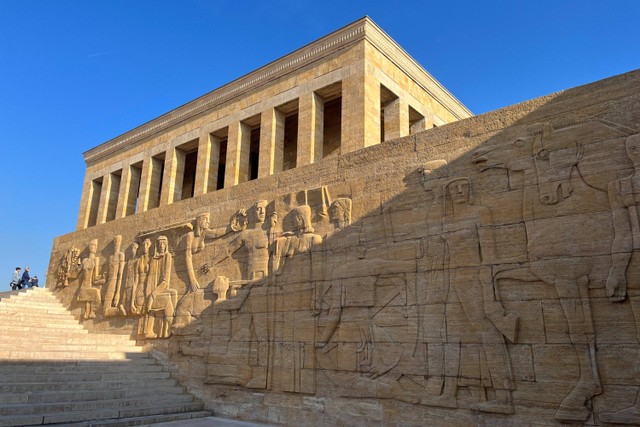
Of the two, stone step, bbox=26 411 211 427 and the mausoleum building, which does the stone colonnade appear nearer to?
the mausoleum building

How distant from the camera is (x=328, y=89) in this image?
1352cm

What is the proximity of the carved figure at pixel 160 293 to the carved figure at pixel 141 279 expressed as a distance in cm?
17

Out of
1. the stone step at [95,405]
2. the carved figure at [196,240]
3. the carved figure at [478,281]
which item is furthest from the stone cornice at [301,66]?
the stone step at [95,405]

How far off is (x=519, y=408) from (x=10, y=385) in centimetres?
758

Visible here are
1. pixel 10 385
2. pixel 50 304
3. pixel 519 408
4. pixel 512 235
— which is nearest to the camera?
pixel 519 408

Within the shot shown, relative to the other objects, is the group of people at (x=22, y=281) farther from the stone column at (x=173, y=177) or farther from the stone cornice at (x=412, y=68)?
the stone cornice at (x=412, y=68)

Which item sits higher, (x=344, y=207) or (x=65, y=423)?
(x=344, y=207)

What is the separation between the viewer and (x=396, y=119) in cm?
1341

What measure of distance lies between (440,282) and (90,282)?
9882 millimetres

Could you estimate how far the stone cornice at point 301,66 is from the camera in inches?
521

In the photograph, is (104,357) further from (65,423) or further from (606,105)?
(606,105)

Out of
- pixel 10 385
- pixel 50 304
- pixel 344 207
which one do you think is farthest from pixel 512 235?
pixel 50 304

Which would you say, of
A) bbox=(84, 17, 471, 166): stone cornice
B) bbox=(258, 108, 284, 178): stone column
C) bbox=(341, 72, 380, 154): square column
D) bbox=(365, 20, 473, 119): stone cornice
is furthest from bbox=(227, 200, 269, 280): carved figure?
bbox=(365, 20, 473, 119): stone cornice

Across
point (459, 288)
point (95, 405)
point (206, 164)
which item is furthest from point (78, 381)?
point (206, 164)
